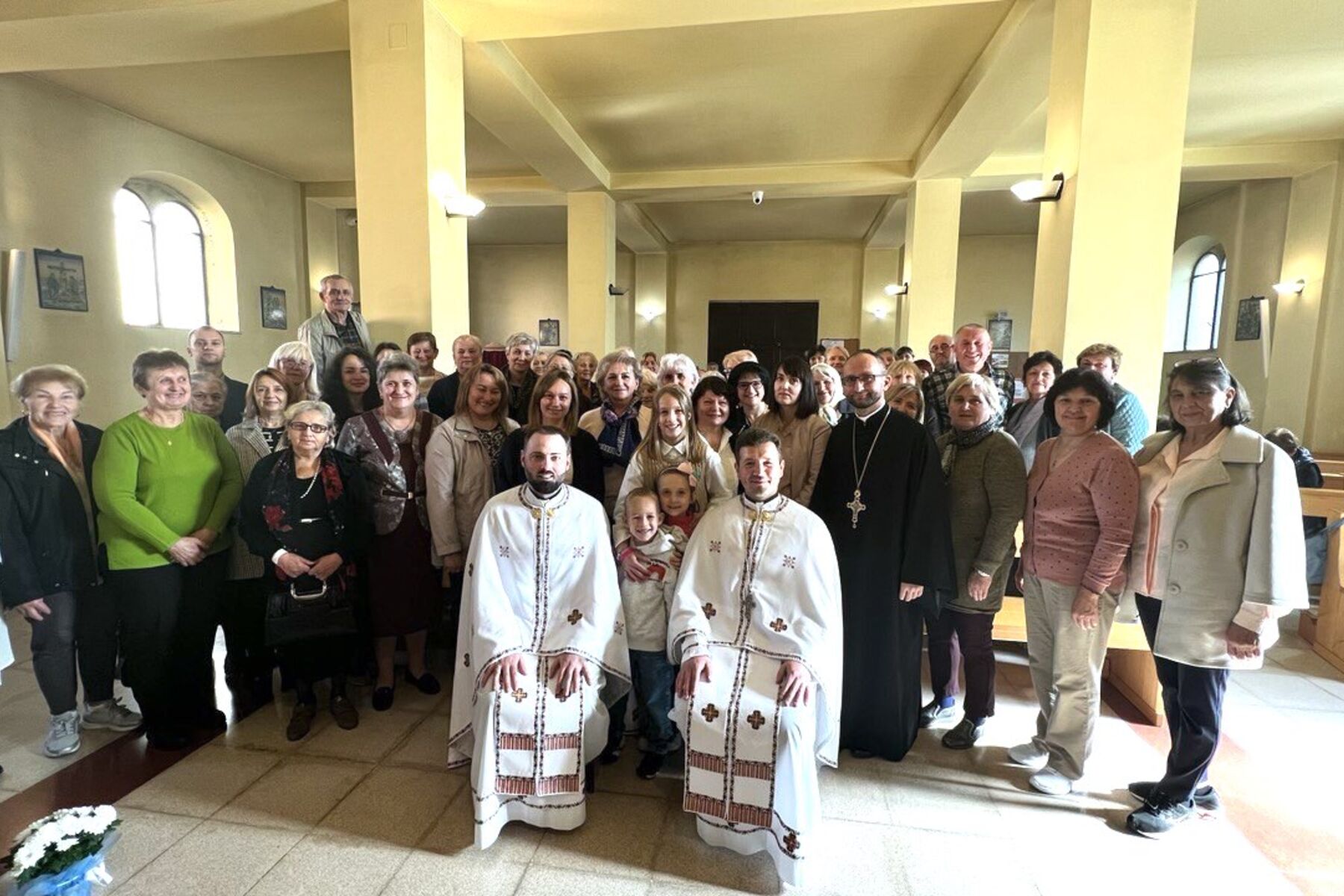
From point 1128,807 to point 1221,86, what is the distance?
6.92m

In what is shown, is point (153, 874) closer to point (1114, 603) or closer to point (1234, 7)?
point (1114, 603)

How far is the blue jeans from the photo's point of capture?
264cm

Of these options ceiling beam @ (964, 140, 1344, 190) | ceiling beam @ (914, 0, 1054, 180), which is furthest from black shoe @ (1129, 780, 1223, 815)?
ceiling beam @ (964, 140, 1344, 190)

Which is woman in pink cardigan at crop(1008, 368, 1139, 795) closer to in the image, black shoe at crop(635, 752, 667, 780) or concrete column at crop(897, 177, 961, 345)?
black shoe at crop(635, 752, 667, 780)

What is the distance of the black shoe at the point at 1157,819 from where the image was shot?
2.37 metres

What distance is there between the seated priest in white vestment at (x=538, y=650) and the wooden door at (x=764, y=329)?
1232 centimetres

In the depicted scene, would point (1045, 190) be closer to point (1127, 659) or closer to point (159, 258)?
point (1127, 659)

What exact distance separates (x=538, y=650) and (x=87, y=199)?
7.79m

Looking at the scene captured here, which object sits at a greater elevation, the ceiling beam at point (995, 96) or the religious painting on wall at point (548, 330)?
the ceiling beam at point (995, 96)

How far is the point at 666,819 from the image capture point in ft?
8.02

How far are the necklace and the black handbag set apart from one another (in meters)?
2.16

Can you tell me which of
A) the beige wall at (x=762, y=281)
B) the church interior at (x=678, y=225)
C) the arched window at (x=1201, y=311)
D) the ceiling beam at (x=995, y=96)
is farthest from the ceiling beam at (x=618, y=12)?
the beige wall at (x=762, y=281)

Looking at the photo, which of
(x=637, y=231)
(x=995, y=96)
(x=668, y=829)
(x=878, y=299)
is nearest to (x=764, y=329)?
(x=878, y=299)

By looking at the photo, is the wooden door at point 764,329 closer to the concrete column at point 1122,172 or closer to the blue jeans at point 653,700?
the concrete column at point 1122,172
